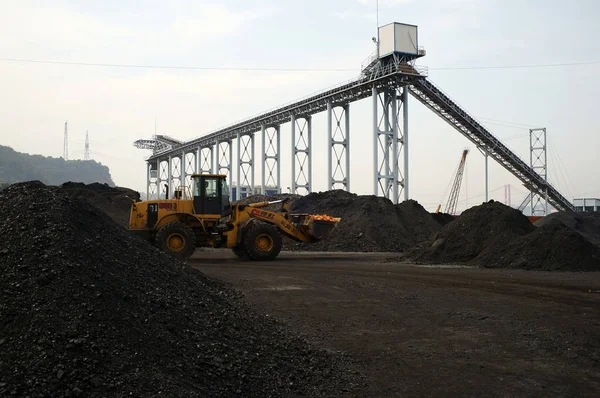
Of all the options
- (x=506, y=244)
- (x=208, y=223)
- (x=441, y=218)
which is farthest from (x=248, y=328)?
(x=441, y=218)

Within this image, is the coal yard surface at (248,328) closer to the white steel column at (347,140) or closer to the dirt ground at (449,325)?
the dirt ground at (449,325)

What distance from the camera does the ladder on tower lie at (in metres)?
37.2

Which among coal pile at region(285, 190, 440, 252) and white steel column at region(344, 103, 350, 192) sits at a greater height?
white steel column at region(344, 103, 350, 192)

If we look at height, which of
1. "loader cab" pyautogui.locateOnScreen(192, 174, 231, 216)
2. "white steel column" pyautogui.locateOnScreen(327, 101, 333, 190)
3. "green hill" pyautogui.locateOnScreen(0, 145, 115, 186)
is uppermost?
"green hill" pyautogui.locateOnScreen(0, 145, 115, 186)

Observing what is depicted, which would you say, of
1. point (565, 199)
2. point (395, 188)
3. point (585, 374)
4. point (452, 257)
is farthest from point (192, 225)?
point (565, 199)

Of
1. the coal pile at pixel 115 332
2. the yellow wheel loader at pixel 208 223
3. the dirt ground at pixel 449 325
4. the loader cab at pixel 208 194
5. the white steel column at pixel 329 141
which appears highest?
the white steel column at pixel 329 141

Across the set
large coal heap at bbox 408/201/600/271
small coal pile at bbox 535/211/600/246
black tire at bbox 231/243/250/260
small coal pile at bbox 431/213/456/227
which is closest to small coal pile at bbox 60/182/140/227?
black tire at bbox 231/243/250/260

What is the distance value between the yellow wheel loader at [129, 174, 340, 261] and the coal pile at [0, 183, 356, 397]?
31.1ft

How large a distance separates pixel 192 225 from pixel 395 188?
71.1 feet

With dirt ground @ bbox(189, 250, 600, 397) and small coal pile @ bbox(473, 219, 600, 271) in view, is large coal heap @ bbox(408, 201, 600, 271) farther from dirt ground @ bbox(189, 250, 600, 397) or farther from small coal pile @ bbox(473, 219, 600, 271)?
dirt ground @ bbox(189, 250, 600, 397)

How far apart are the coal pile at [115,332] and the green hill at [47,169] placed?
404 feet

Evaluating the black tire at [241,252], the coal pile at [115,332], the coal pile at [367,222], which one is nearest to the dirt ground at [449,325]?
the coal pile at [115,332]

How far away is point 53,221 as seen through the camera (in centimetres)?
774

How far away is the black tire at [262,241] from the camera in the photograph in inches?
773
